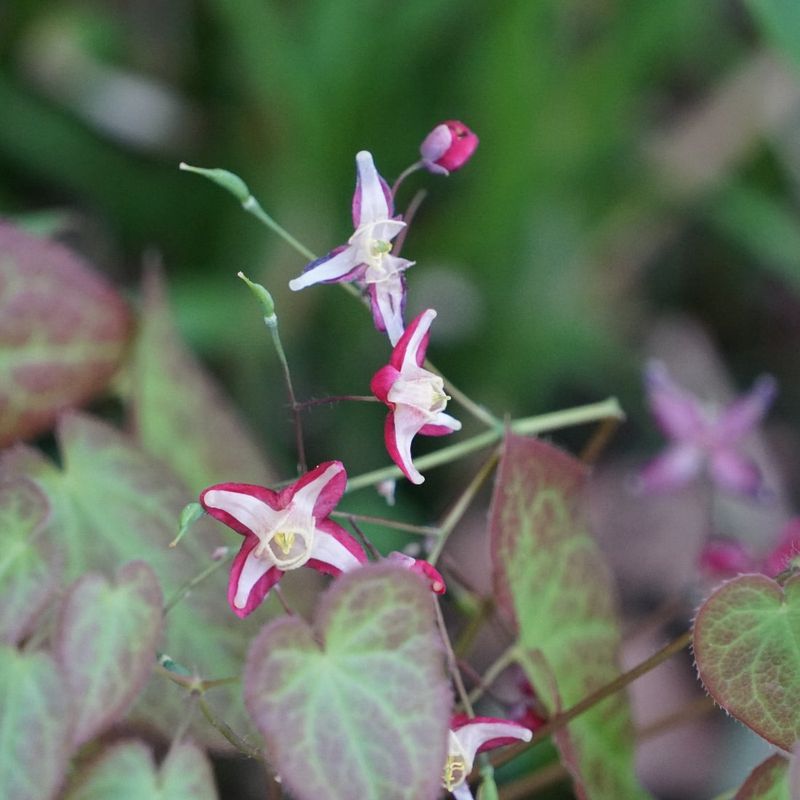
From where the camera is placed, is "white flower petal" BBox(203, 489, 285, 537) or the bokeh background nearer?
"white flower petal" BBox(203, 489, 285, 537)

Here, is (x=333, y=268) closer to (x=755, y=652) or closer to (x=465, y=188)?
(x=755, y=652)

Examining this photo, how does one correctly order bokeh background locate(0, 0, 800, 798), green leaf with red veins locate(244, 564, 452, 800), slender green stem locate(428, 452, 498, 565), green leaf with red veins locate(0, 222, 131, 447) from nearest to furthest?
green leaf with red veins locate(244, 564, 452, 800)
slender green stem locate(428, 452, 498, 565)
green leaf with red veins locate(0, 222, 131, 447)
bokeh background locate(0, 0, 800, 798)

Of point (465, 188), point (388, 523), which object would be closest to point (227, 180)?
point (388, 523)

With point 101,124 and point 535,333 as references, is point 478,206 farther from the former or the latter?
point 101,124

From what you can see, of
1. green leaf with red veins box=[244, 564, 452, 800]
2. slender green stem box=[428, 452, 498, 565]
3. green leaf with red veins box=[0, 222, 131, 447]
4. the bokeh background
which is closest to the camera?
green leaf with red veins box=[244, 564, 452, 800]

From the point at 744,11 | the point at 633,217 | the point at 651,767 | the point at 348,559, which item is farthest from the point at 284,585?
the point at 744,11

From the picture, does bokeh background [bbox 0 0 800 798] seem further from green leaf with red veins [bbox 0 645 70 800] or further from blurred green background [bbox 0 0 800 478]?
green leaf with red veins [bbox 0 645 70 800]

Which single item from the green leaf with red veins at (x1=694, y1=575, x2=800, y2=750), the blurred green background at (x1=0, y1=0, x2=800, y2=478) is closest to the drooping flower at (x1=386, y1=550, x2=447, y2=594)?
the green leaf with red veins at (x1=694, y1=575, x2=800, y2=750)
